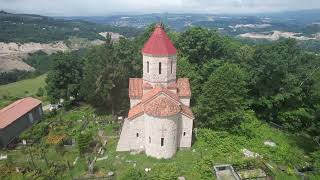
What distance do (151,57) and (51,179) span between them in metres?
14.8

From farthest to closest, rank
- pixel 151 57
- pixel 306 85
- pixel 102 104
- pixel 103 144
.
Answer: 1. pixel 102 104
2. pixel 306 85
3. pixel 103 144
4. pixel 151 57

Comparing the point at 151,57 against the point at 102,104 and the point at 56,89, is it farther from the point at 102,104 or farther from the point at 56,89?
the point at 56,89

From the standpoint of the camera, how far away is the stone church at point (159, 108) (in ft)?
88.5

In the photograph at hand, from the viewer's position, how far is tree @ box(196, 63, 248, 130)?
31.8 m

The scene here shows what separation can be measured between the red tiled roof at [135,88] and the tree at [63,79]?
1602 cm

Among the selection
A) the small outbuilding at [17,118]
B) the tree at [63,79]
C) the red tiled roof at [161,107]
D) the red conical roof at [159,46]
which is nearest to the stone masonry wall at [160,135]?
the red tiled roof at [161,107]

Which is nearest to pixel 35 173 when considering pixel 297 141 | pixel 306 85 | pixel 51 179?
pixel 51 179

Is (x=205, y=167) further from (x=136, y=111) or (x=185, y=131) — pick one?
(x=136, y=111)

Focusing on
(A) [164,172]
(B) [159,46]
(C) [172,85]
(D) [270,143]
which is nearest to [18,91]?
(C) [172,85]

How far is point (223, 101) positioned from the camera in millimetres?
32031

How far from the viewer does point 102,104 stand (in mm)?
43750

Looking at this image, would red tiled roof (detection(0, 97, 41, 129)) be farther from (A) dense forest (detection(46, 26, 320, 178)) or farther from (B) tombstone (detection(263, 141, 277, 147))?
(B) tombstone (detection(263, 141, 277, 147))

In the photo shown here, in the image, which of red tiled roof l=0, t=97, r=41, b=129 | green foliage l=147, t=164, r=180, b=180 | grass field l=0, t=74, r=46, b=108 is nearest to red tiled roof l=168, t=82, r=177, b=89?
green foliage l=147, t=164, r=180, b=180

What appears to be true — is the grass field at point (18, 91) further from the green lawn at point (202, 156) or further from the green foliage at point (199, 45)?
the green foliage at point (199, 45)
